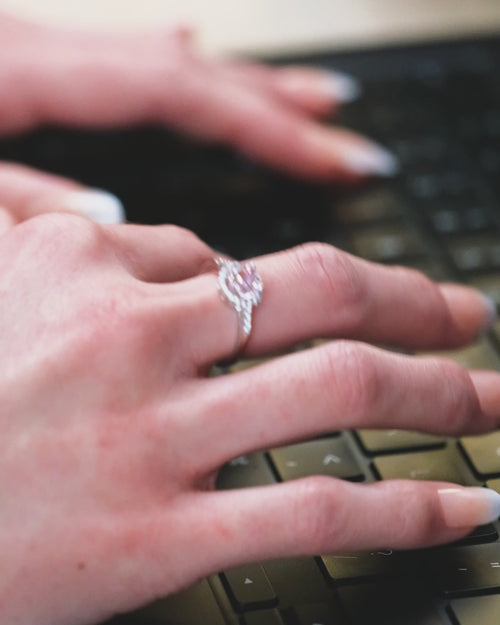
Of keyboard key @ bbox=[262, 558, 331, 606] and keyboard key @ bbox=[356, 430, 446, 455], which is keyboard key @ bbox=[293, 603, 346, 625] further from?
keyboard key @ bbox=[356, 430, 446, 455]

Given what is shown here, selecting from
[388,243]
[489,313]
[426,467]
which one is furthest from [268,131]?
[426,467]

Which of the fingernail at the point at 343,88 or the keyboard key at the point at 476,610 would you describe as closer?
the keyboard key at the point at 476,610

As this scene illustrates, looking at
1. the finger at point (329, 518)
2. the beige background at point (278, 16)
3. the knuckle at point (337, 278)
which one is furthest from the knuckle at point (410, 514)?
the beige background at point (278, 16)

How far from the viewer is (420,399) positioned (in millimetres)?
506

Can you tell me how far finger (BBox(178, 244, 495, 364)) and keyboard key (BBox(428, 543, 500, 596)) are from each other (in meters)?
0.13

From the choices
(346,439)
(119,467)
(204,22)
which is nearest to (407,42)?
(204,22)

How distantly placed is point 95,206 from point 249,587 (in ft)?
0.97

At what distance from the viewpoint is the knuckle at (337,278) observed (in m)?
0.53

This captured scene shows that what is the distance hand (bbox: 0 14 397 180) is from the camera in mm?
855

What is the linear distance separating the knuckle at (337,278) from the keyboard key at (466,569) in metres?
0.13

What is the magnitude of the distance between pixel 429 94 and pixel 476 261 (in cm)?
23

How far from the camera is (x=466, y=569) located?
48 cm

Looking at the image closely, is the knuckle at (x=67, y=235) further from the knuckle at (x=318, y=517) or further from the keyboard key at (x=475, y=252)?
the keyboard key at (x=475, y=252)

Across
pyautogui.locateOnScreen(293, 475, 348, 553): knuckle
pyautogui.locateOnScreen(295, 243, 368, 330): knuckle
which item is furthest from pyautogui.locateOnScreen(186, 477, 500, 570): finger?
pyautogui.locateOnScreen(295, 243, 368, 330): knuckle
